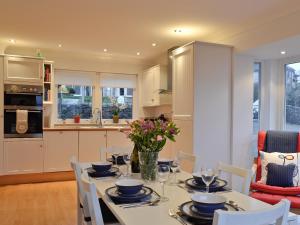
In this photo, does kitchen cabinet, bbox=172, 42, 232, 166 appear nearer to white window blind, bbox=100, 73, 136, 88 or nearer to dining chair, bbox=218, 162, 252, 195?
dining chair, bbox=218, 162, 252, 195

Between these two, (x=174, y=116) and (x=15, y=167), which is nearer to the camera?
(x=174, y=116)

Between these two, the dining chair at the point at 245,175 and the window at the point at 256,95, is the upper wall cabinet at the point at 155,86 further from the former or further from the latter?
the dining chair at the point at 245,175

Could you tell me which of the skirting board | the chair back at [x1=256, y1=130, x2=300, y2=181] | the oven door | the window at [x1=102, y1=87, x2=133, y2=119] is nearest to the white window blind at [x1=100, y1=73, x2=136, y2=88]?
the window at [x1=102, y1=87, x2=133, y2=119]

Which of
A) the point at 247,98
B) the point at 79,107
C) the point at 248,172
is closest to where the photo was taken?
the point at 248,172

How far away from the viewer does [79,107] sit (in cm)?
576

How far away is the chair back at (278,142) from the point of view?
3.27 m

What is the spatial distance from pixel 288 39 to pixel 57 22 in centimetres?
287

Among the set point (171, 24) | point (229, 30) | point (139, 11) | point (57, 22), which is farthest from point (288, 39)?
point (57, 22)

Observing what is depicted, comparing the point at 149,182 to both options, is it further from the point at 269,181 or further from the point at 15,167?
the point at 15,167

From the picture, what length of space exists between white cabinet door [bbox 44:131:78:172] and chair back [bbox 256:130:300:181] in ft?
10.4

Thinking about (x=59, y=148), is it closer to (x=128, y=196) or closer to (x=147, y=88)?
(x=147, y=88)

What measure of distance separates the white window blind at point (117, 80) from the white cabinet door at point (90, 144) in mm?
1258

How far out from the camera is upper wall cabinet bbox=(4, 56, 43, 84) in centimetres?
466

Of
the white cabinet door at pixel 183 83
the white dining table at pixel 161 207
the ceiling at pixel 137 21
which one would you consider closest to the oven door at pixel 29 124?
the ceiling at pixel 137 21
